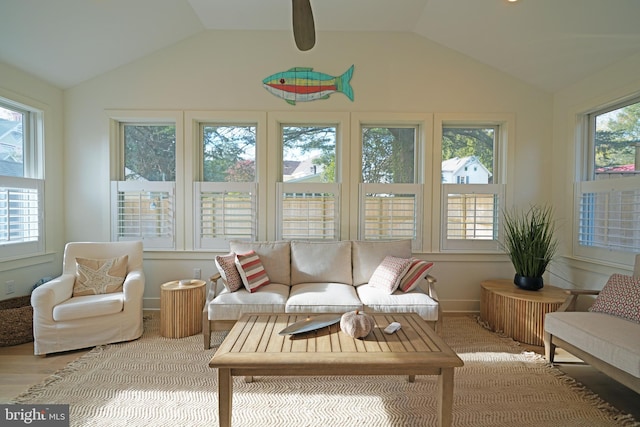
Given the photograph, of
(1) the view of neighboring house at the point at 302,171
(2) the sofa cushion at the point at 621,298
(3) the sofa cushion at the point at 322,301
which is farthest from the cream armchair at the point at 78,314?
(2) the sofa cushion at the point at 621,298

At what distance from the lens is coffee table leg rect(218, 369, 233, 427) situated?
1.67 metres

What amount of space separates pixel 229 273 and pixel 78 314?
1.31 meters

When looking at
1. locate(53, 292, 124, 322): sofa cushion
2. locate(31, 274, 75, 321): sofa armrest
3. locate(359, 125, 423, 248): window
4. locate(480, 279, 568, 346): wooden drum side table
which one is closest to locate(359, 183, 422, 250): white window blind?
locate(359, 125, 423, 248): window

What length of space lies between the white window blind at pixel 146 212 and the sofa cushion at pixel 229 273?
112cm

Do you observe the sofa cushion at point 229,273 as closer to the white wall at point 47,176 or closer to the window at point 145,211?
the window at point 145,211

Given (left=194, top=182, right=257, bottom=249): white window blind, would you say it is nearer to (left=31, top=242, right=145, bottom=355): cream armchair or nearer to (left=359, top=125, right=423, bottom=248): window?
(left=31, top=242, right=145, bottom=355): cream armchair

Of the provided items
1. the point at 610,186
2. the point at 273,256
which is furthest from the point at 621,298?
the point at 273,256

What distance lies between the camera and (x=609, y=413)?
6.67 ft

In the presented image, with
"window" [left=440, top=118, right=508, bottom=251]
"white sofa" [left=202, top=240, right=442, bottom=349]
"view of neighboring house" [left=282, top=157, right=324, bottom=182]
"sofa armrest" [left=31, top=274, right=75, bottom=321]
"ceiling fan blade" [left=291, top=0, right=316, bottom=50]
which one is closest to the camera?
"ceiling fan blade" [left=291, top=0, right=316, bottom=50]

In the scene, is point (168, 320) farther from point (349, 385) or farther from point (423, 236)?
point (423, 236)

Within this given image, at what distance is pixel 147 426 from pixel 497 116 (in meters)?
4.37

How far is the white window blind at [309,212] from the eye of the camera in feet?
12.4

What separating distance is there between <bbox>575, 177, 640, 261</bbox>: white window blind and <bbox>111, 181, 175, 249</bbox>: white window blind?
15.1ft

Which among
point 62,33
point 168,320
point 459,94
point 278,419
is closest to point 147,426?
point 278,419
